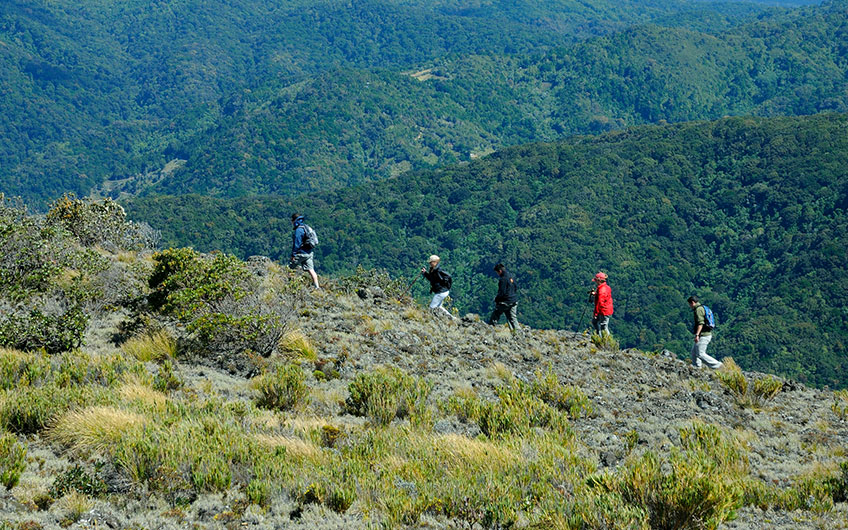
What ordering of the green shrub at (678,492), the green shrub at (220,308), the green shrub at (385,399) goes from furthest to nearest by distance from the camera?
1. the green shrub at (220,308)
2. the green shrub at (385,399)
3. the green shrub at (678,492)

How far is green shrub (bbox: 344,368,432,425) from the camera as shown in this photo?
685cm

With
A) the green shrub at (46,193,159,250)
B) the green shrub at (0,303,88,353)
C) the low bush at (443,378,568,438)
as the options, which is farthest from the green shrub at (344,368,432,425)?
the green shrub at (46,193,159,250)

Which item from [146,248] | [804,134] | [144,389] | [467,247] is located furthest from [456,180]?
[144,389]

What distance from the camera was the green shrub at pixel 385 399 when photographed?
22.5 feet

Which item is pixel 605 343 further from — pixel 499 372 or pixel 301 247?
pixel 301 247

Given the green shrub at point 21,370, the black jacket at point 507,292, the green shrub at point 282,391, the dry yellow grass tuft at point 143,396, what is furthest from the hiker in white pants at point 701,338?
the green shrub at point 21,370

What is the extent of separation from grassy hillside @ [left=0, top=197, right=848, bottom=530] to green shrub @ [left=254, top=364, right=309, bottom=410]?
0.02m

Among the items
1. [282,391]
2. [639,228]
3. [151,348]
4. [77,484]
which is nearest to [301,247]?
[151,348]

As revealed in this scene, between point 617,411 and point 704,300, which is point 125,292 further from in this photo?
point 704,300

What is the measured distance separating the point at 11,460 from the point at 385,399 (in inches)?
129

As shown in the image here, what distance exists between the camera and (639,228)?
417 ft

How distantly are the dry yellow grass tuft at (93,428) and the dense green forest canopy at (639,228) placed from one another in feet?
257

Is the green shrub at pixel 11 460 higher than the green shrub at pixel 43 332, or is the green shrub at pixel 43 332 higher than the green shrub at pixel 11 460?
the green shrub at pixel 43 332

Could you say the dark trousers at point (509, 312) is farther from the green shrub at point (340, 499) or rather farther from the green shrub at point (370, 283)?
the green shrub at point (340, 499)
